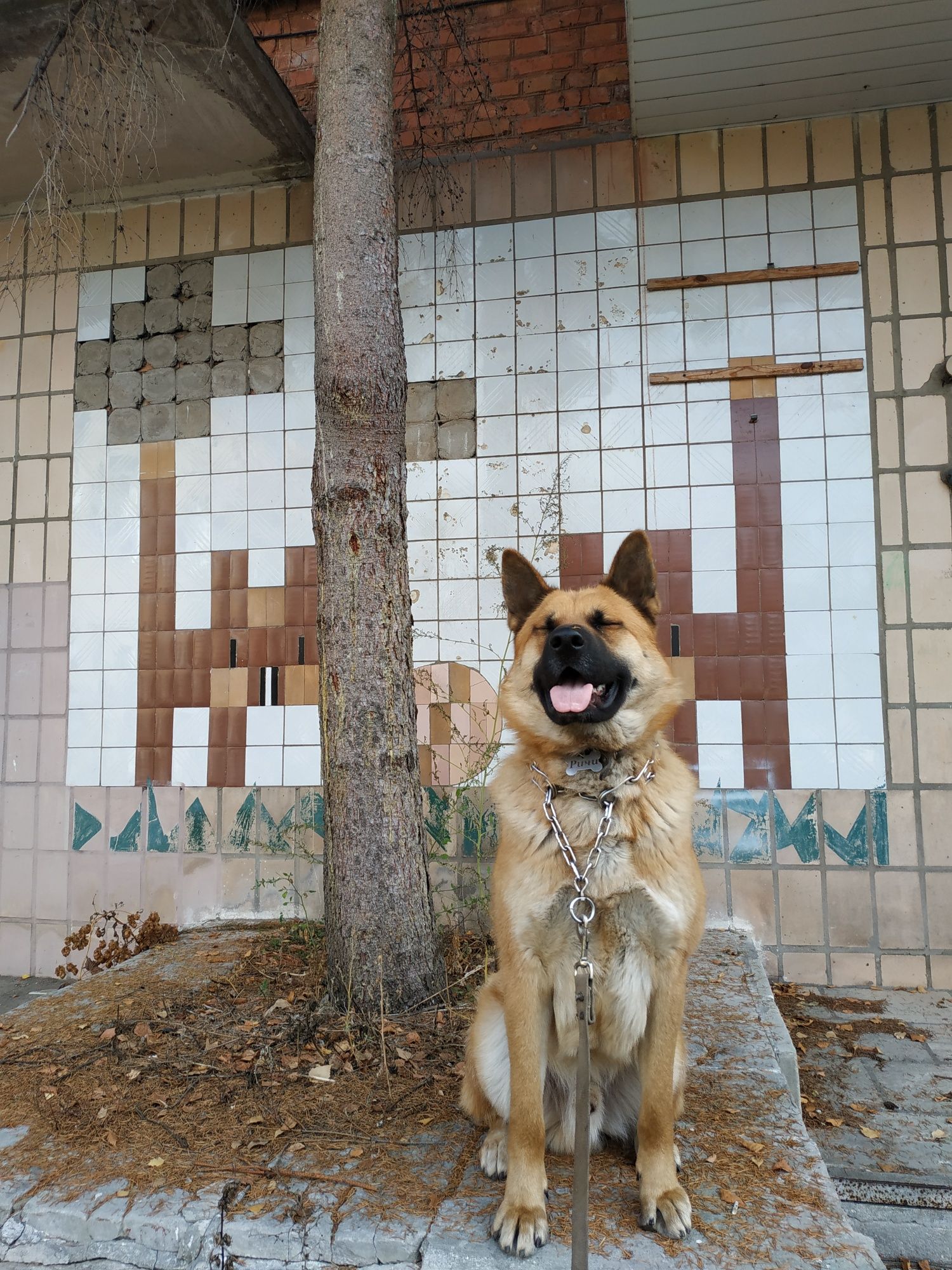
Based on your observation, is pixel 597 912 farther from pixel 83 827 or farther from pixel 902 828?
pixel 83 827

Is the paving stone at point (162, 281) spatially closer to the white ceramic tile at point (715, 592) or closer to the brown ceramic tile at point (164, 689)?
the brown ceramic tile at point (164, 689)

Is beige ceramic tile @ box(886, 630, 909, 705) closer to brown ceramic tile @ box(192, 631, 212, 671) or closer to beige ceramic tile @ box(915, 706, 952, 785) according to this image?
beige ceramic tile @ box(915, 706, 952, 785)

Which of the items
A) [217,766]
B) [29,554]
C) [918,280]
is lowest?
[217,766]

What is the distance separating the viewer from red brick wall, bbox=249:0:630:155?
4.66m

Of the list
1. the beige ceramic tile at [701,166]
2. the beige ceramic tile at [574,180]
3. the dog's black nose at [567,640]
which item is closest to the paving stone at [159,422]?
the beige ceramic tile at [574,180]

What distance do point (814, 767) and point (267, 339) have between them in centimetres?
392

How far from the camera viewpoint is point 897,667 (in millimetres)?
4125

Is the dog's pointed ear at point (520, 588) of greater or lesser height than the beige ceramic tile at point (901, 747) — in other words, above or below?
above

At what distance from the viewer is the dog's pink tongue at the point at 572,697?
79.6 inches

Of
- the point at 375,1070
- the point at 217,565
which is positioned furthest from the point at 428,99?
the point at 375,1070

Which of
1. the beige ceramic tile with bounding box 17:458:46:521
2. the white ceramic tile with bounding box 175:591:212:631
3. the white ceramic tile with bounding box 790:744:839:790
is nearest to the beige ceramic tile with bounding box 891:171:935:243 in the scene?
the white ceramic tile with bounding box 790:744:839:790

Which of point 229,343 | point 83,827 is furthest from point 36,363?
point 83,827

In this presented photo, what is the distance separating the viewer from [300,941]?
13.2 feet

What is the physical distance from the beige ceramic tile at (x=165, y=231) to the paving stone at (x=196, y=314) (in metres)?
0.34
